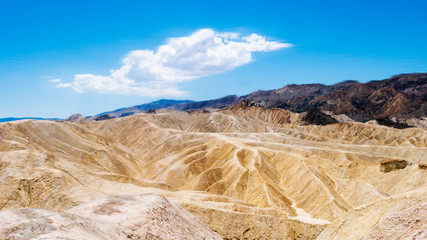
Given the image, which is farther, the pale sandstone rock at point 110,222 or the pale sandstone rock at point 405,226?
the pale sandstone rock at point 405,226

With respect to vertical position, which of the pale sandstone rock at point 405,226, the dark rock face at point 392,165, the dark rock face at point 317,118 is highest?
the pale sandstone rock at point 405,226

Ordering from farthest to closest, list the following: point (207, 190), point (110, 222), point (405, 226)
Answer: point (207, 190) < point (110, 222) < point (405, 226)

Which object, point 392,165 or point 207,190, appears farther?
point 207,190

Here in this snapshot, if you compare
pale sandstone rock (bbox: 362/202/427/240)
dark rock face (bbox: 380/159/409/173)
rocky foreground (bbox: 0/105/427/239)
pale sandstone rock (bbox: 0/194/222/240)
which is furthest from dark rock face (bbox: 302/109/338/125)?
pale sandstone rock (bbox: 362/202/427/240)

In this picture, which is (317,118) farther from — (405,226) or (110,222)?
(110,222)

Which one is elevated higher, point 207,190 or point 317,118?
point 317,118

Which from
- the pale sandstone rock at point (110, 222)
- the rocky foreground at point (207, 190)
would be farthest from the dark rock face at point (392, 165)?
the pale sandstone rock at point (110, 222)

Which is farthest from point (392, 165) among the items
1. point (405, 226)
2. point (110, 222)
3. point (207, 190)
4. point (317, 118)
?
point (317, 118)

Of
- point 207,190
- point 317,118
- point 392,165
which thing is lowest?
point 207,190

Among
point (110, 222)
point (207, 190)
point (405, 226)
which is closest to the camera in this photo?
point (405, 226)

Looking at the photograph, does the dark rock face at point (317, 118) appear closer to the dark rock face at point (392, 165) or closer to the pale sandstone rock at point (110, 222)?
the dark rock face at point (392, 165)
